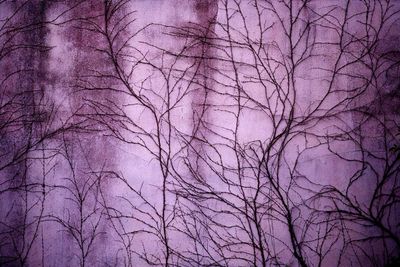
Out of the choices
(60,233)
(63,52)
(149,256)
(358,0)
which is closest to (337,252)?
(149,256)

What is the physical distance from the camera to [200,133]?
391 centimetres

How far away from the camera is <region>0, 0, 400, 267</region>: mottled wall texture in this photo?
3736 mm

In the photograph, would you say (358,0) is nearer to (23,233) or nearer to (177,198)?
(177,198)

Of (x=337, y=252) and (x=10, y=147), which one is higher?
(x=10, y=147)

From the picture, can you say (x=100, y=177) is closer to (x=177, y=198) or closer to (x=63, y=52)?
(x=177, y=198)

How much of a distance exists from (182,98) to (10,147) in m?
2.21

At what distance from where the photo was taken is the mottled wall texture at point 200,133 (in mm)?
3736

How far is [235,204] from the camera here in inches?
151

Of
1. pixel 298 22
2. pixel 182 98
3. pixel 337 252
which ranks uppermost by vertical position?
pixel 298 22

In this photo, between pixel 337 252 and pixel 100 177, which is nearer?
pixel 337 252

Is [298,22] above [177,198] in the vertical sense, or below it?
above

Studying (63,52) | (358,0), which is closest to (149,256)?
(63,52)

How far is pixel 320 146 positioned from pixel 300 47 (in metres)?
1.14

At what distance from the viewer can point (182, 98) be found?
3.95m
